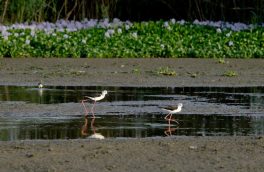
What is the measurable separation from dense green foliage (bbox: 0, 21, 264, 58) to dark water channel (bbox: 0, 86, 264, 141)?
641cm

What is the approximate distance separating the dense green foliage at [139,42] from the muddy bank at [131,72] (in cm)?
78

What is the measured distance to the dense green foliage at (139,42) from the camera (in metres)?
23.5

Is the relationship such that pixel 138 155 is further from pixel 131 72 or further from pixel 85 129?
pixel 131 72

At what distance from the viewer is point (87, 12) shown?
30453 millimetres

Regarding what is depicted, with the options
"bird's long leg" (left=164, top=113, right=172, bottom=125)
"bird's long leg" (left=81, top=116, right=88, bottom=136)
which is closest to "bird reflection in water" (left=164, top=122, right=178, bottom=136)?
"bird's long leg" (left=164, top=113, right=172, bottom=125)

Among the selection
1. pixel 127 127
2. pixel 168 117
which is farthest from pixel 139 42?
pixel 127 127

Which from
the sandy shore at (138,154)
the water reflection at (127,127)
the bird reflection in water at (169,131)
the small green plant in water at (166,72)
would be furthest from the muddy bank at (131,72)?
Result: the sandy shore at (138,154)

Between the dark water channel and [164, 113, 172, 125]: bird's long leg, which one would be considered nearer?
the dark water channel

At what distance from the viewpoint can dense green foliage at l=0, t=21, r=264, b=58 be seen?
23.5 metres

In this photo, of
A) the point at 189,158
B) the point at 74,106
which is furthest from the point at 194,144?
the point at 74,106

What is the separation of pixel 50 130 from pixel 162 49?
12.5m

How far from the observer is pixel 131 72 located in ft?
65.7

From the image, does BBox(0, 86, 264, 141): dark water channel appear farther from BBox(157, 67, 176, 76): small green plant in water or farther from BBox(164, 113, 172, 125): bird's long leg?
BBox(157, 67, 176, 76): small green plant in water

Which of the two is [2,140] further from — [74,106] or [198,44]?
[198,44]
